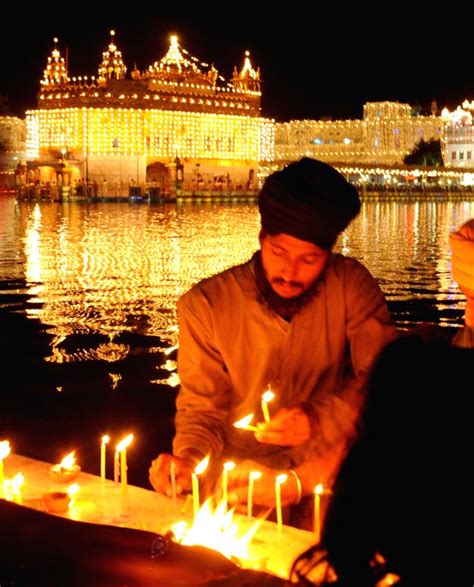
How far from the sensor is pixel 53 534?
2088 millimetres

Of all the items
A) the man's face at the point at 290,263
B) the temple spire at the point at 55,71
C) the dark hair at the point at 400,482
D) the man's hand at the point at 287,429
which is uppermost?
the temple spire at the point at 55,71

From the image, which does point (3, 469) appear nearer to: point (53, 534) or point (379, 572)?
point (53, 534)

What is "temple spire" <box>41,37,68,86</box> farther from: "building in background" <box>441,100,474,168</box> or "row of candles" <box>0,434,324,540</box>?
"row of candles" <box>0,434,324,540</box>

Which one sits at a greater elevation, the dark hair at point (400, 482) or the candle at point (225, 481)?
the dark hair at point (400, 482)

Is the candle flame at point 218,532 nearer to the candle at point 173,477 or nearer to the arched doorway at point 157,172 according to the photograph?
the candle at point 173,477

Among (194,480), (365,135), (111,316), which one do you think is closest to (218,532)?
(194,480)

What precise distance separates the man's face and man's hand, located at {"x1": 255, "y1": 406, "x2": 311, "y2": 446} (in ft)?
1.42

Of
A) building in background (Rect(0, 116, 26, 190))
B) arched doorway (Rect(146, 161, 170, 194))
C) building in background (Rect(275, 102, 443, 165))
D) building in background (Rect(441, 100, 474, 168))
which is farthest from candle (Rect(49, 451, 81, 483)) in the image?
building in background (Rect(441, 100, 474, 168))

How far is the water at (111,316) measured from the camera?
6.66 metres

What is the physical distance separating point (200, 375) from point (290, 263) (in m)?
0.47

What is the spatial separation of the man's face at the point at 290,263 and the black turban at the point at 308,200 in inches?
1.9

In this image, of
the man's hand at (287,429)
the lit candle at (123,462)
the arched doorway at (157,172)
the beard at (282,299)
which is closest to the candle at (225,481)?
the man's hand at (287,429)

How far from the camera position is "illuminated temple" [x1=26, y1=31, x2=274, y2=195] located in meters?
74.4

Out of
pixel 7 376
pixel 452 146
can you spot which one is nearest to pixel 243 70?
pixel 452 146
